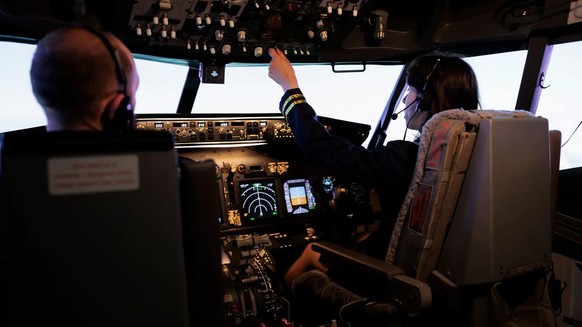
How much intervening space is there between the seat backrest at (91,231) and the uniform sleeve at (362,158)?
970 mm

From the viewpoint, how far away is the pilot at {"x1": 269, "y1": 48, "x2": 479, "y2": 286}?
1713 millimetres

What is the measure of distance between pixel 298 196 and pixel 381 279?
1026mm

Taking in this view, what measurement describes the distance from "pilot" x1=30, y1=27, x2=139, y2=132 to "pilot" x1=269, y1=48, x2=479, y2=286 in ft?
3.26

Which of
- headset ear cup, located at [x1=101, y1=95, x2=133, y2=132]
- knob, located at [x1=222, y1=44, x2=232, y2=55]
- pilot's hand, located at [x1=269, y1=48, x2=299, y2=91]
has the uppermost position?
knob, located at [x1=222, y1=44, x2=232, y2=55]

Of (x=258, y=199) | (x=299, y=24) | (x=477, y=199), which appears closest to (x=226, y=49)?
(x=299, y=24)

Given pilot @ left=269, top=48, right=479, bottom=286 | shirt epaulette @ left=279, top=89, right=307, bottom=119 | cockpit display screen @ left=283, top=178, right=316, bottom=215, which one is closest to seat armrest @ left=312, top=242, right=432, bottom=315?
pilot @ left=269, top=48, right=479, bottom=286

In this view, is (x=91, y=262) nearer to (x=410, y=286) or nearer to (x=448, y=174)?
(x=410, y=286)

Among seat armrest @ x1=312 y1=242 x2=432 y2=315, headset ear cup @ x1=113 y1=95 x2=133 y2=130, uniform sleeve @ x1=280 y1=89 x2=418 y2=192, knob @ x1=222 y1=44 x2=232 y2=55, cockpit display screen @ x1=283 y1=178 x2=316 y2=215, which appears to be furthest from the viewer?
cockpit display screen @ x1=283 y1=178 x2=316 y2=215

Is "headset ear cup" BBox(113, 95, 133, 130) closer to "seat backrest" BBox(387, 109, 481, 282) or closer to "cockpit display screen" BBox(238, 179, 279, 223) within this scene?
"seat backrest" BBox(387, 109, 481, 282)

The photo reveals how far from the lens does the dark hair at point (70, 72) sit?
2.75ft

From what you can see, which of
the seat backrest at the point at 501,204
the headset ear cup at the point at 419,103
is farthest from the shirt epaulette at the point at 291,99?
the seat backrest at the point at 501,204

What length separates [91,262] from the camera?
791 millimetres

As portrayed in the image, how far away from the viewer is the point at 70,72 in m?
0.84

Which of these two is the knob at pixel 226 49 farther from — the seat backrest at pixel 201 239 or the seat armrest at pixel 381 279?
the seat backrest at pixel 201 239
